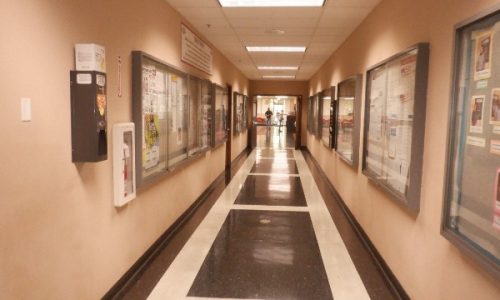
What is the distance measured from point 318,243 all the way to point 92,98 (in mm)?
2975

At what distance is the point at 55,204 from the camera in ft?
7.32

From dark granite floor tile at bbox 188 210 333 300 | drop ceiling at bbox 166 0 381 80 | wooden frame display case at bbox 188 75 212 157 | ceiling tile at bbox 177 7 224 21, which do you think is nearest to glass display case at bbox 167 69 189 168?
wooden frame display case at bbox 188 75 212 157

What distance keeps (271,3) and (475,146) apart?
294 centimetres

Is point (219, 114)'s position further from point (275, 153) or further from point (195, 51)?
point (275, 153)

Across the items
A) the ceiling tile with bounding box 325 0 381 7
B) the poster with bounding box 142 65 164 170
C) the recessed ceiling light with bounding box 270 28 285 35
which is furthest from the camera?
the recessed ceiling light with bounding box 270 28 285 35

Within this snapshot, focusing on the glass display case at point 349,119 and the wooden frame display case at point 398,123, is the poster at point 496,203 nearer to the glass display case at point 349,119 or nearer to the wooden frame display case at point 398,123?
the wooden frame display case at point 398,123

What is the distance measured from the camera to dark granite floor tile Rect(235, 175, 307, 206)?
627 cm

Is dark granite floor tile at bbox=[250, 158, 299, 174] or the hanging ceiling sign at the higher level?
the hanging ceiling sign

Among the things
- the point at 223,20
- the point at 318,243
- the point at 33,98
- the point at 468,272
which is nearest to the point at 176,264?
the point at 318,243

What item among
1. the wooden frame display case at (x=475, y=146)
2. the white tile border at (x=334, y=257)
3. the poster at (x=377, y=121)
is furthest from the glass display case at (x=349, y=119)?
the wooden frame display case at (x=475, y=146)

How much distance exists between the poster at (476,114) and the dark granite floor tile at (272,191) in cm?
425

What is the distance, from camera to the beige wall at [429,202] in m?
2.17

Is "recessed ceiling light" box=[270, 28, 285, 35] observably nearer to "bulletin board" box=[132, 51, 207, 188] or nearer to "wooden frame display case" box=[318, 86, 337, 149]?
"bulletin board" box=[132, 51, 207, 188]

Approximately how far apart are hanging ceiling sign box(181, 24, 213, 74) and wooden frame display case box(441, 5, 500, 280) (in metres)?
3.52
